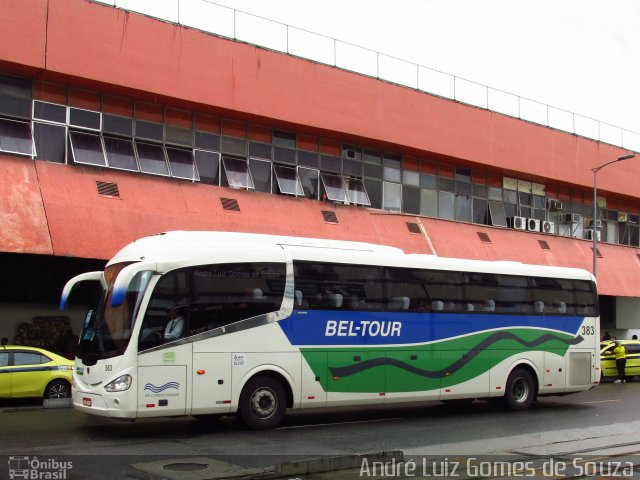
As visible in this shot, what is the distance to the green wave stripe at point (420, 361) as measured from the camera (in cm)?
1458

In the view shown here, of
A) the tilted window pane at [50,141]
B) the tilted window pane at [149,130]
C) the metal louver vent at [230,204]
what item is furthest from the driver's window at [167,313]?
the tilted window pane at [149,130]

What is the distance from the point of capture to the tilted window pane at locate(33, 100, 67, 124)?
21969 mm

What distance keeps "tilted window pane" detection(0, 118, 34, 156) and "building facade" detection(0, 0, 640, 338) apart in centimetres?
3

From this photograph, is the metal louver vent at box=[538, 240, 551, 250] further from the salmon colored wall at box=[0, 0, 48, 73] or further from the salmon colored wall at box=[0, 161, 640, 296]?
the salmon colored wall at box=[0, 0, 48, 73]

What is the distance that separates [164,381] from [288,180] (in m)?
15.3

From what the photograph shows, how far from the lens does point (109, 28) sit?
876 inches

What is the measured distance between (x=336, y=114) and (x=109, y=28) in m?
8.39

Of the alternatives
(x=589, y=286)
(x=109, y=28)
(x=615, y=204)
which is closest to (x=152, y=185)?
(x=109, y=28)

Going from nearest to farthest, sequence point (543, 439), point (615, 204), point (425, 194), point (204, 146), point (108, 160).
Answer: point (543, 439) < point (108, 160) < point (204, 146) < point (425, 194) < point (615, 204)

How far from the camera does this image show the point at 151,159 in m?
23.8

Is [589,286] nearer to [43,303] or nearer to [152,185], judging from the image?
[152,185]

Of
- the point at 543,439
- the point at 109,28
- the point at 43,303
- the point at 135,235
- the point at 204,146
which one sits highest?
the point at 109,28

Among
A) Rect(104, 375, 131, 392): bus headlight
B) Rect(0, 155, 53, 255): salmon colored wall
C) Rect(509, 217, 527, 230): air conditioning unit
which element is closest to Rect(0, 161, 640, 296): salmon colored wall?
Rect(0, 155, 53, 255): salmon colored wall

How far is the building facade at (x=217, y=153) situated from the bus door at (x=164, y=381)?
7894 millimetres
